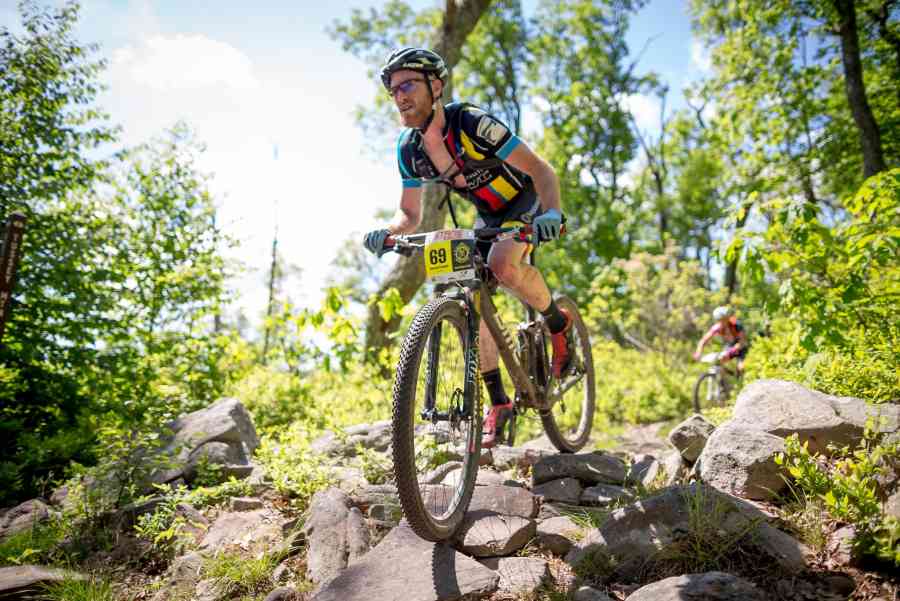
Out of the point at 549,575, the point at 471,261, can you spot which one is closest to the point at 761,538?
the point at 549,575

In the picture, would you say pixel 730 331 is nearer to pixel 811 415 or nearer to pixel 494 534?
pixel 811 415

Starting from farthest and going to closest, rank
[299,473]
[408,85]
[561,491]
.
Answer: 1. [299,473]
2. [561,491]
3. [408,85]

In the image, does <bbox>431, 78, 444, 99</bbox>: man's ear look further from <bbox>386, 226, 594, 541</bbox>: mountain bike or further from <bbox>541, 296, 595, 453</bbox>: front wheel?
<bbox>541, 296, 595, 453</bbox>: front wheel

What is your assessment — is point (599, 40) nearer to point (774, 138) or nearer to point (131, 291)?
point (774, 138)

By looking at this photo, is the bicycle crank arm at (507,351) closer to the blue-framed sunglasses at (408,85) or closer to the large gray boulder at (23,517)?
the blue-framed sunglasses at (408,85)

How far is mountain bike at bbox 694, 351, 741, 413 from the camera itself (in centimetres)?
886

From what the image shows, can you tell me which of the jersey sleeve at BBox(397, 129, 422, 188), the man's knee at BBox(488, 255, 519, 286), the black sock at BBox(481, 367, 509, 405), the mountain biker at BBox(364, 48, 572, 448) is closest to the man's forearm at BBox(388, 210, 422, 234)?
the mountain biker at BBox(364, 48, 572, 448)

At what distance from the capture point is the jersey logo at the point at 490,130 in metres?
2.98

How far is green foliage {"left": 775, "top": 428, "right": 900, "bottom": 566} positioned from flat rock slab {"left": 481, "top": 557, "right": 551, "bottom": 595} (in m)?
1.16

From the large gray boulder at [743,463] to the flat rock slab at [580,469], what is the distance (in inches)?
23.1

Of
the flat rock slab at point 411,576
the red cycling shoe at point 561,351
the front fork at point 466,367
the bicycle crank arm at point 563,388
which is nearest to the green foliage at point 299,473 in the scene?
the flat rock slab at point 411,576

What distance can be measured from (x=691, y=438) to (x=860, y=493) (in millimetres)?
1311

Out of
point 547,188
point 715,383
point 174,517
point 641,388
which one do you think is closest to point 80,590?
point 174,517

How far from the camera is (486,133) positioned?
299cm
